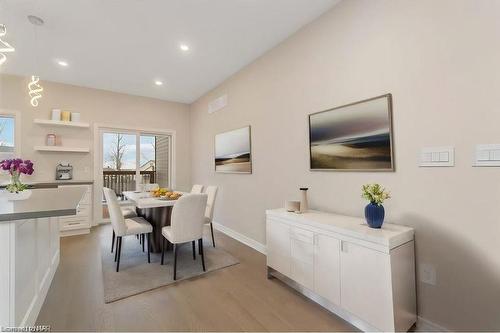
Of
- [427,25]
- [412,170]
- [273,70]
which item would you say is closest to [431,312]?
[412,170]

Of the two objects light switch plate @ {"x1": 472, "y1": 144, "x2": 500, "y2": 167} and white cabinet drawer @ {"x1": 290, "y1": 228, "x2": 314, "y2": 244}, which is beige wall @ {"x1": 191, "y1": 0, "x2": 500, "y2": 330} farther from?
white cabinet drawer @ {"x1": 290, "y1": 228, "x2": 314, "y2": 244}

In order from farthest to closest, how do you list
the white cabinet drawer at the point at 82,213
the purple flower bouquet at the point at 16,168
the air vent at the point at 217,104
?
the air vent at the point at 217,104, the white cabinet drawer at the point at 82,213, the purple flower bouquet at the point at 16,168

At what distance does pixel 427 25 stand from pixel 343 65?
691 mm

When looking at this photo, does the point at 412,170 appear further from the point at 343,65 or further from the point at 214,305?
the point at 214,305

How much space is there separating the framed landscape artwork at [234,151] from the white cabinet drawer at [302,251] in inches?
63.4

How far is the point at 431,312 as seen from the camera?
1.67 metres

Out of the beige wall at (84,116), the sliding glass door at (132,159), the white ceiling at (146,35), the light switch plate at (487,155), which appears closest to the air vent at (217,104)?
the white ceiling at (146,35)

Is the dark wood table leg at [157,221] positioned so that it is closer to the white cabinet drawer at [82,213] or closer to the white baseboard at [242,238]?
the white baseboard at [242,238]

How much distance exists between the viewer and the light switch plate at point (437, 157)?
1.56m

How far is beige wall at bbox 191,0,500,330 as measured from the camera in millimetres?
1434

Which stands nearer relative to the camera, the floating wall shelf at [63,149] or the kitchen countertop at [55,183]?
the kitchen countertop at [55,183]

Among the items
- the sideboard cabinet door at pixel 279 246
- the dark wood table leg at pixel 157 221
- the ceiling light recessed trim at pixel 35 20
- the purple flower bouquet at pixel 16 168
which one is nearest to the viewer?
the purple flower bouquet at pixel 16 168

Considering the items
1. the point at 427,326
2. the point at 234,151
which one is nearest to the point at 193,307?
the point at 427,326

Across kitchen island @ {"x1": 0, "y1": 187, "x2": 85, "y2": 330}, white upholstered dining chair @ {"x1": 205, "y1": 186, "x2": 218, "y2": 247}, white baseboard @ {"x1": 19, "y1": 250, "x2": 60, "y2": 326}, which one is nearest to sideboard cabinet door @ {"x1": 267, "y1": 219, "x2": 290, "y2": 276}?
white upholstered dining chair @ {"x1": 205, "y1": 186, "x2": 218, "y2": 247}
